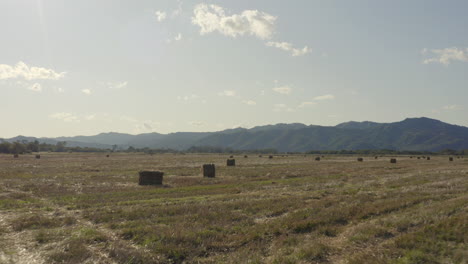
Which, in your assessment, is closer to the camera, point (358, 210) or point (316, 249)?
point (316, 249)

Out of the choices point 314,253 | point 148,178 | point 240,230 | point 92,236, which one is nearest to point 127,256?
point 92,236

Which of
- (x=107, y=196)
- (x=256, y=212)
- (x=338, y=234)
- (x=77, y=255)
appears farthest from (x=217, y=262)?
(x=107, y=196)

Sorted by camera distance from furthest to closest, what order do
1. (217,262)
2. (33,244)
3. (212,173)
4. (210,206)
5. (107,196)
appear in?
(212,173)
(107,196)
(210,206)
(33,244)
(217,262)

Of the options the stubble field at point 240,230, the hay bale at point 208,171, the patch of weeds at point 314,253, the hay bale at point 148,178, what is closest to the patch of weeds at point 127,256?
the stubble field at point 240,230

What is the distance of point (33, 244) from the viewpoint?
1086 cm

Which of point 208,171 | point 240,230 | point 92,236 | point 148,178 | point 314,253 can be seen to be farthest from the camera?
point 208,171

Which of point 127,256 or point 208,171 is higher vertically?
point 208,171

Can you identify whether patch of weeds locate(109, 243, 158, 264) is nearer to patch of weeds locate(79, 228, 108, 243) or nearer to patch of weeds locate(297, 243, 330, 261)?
patch of weeds locate(79, 228, 108, 243)

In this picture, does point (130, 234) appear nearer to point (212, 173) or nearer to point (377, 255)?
point (377, 255)

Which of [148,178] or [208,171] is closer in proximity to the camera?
[148,178]

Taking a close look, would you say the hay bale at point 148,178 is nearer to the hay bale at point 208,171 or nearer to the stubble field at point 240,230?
the hay bale at point 208,171

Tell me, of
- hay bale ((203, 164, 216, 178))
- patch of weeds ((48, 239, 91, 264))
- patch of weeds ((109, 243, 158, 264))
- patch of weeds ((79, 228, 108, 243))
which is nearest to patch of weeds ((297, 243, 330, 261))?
patch of weeds ((109, 243, 158, 264))

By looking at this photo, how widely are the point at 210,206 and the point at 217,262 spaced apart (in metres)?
7.71

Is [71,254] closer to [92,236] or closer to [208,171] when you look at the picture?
[92,236]
